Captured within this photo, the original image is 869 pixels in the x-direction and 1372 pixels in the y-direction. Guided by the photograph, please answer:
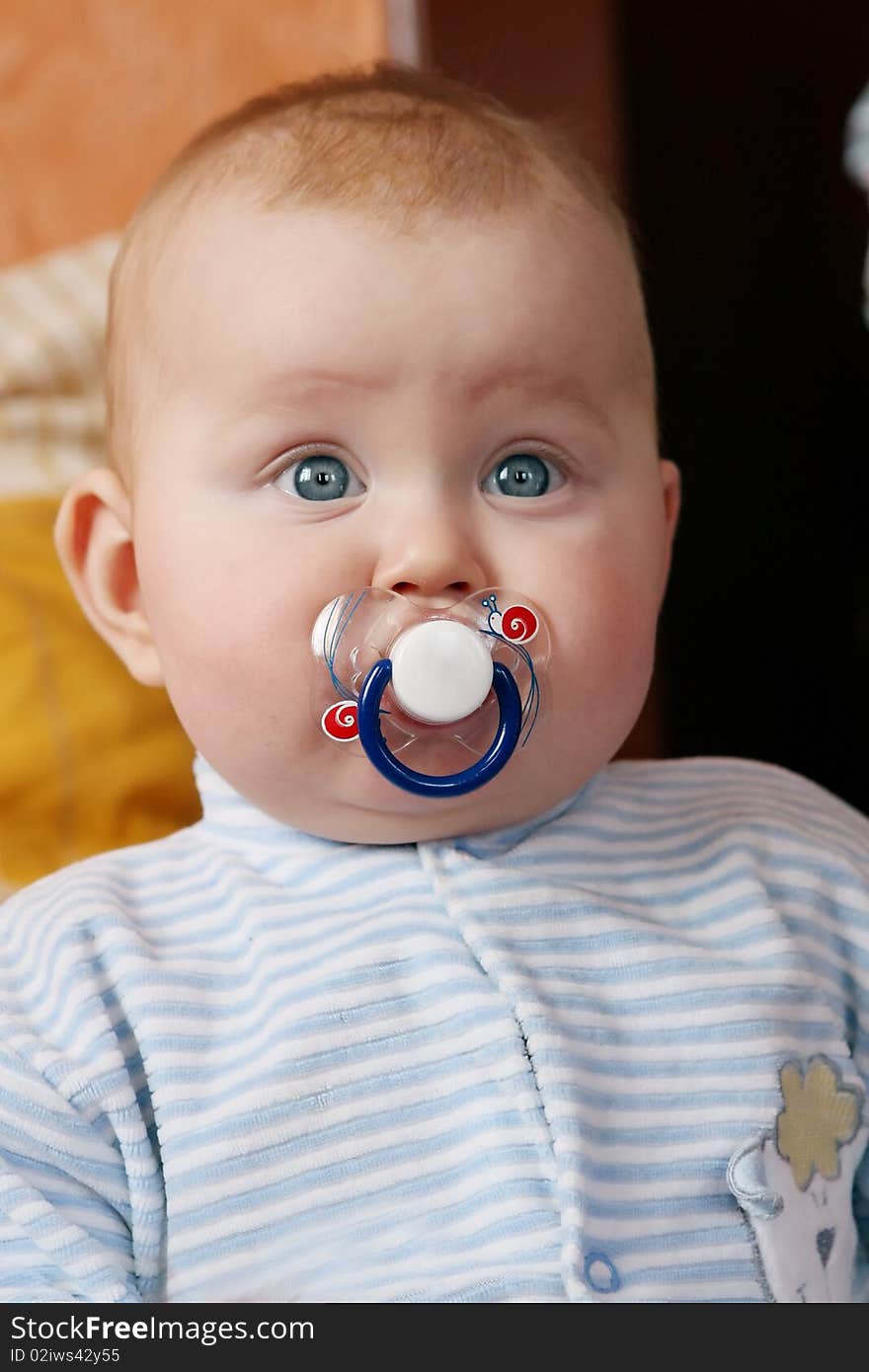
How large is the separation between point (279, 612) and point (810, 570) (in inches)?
53.0

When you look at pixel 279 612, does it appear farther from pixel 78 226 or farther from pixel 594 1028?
pixel 78 226

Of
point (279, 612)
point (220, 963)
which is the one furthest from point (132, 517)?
point (220, 963)

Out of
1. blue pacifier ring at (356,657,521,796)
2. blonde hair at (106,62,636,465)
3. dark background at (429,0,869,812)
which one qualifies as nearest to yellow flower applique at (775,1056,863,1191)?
blue pacifier ring at (356,657,521,796)

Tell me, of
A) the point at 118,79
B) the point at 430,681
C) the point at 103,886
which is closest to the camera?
the point at 430,681

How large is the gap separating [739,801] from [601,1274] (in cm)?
33

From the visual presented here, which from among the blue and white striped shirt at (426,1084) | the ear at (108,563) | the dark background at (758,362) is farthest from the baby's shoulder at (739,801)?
the dark background at (758,362)

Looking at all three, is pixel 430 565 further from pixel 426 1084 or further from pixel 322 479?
pixel 426 1084

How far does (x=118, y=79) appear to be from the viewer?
1.52 meters

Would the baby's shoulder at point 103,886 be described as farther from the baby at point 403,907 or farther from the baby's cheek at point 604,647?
the baby's cheek at point 604,647

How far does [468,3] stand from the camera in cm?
153

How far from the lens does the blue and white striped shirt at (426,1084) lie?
0.75m

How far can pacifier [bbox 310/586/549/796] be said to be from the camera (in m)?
0.73

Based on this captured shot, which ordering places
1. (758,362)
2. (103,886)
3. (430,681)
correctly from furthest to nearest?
(758,362) < (103,886) < (430,681)

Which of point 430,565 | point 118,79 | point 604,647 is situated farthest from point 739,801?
point 118,79
